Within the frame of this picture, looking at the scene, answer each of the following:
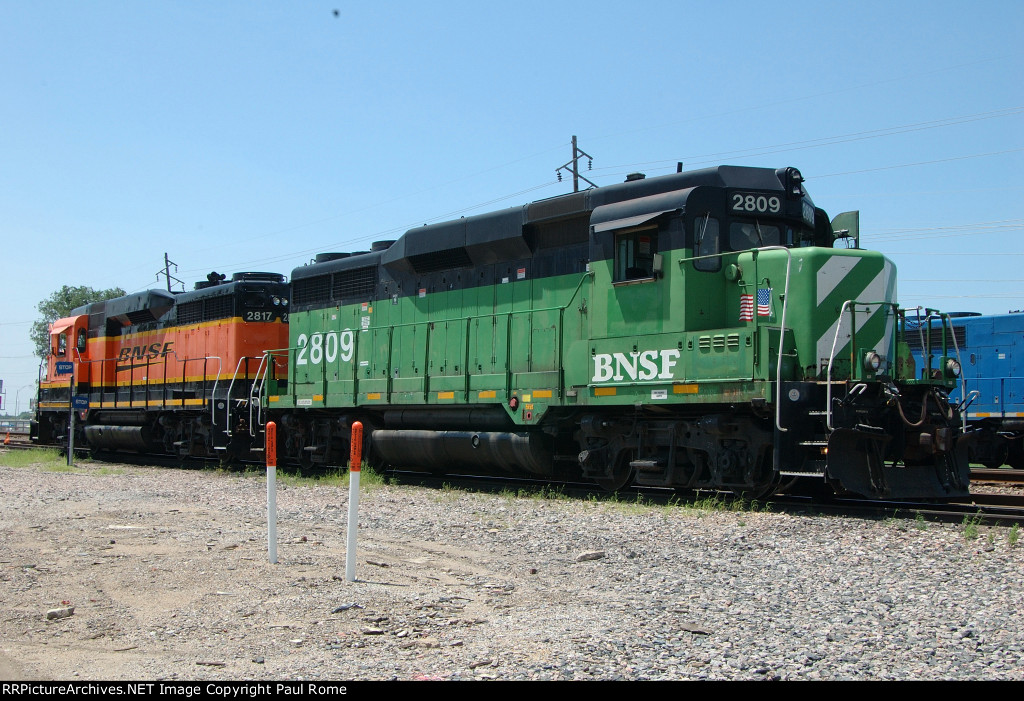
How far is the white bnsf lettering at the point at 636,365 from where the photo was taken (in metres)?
10.1

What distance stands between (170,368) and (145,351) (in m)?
1.75

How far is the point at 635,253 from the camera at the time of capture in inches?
419

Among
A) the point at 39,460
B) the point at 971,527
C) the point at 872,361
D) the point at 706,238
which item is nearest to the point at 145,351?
the point at 39,460

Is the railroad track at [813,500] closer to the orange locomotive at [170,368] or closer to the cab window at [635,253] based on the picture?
the cab window at [635,253]

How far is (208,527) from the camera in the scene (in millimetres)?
8531

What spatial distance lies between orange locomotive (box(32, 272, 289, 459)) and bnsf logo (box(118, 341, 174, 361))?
0.09ft

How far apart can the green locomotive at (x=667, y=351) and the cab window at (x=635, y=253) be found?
0.02 meters

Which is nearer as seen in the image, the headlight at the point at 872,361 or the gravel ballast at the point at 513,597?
the gravel ballast at the point at 513,597

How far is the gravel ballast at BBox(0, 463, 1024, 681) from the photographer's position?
425 cm

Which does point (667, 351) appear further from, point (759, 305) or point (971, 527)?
point (971, 527)

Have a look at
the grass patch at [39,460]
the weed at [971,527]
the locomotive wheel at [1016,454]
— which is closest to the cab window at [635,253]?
the weed at [971,527]

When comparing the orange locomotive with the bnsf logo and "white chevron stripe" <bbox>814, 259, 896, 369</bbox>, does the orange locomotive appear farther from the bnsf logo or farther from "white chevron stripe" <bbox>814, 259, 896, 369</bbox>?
"white chevron stripe" <bbox>814, 259, 896, 369</bbox>

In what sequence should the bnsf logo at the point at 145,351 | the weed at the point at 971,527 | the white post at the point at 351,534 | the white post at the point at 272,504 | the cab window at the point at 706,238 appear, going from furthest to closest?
the bnsf logo at the point at 145,351 → the cab window at the point at 706,238 → the weed at the point at 971,527 → the white post at the point at 272,504 → the white post at the point at 351,534
